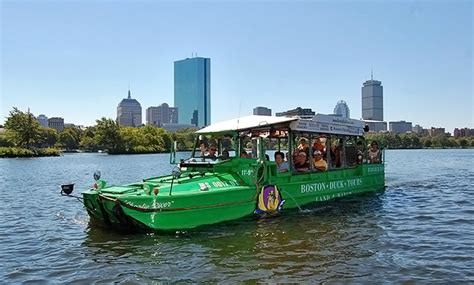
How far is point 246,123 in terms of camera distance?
15.0 m

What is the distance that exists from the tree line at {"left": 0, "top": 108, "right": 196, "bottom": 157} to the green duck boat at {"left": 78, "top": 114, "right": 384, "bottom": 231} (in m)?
49.6

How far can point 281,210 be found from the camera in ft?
49.5

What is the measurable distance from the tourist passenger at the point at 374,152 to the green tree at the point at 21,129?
91225mm

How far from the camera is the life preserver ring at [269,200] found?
14132mm

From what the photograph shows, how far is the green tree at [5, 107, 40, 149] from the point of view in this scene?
98375 millimetres

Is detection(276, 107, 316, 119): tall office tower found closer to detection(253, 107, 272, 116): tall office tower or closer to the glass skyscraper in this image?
detection(253, 107, 272, 116): tall office tower

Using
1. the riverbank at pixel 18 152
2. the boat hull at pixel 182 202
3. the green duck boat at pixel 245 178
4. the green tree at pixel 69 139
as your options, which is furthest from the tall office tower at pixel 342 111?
the green tree at pixel 69 139

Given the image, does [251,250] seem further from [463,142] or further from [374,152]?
[463,142]

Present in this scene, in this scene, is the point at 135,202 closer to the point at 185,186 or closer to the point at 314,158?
the point at 185,186

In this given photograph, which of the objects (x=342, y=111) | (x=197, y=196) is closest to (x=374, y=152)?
(x=342, y=111)

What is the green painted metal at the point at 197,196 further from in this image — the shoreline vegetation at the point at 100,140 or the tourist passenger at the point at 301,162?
the shoreline vegetation at the point at 100,140

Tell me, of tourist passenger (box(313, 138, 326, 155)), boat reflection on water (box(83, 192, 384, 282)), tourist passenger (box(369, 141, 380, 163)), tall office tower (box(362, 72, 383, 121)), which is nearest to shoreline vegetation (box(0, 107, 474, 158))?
tall office tower (box(362, 72, 383, 121))

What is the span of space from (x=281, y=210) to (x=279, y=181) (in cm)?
92

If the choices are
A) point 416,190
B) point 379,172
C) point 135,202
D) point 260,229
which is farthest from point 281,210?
point 416,190
